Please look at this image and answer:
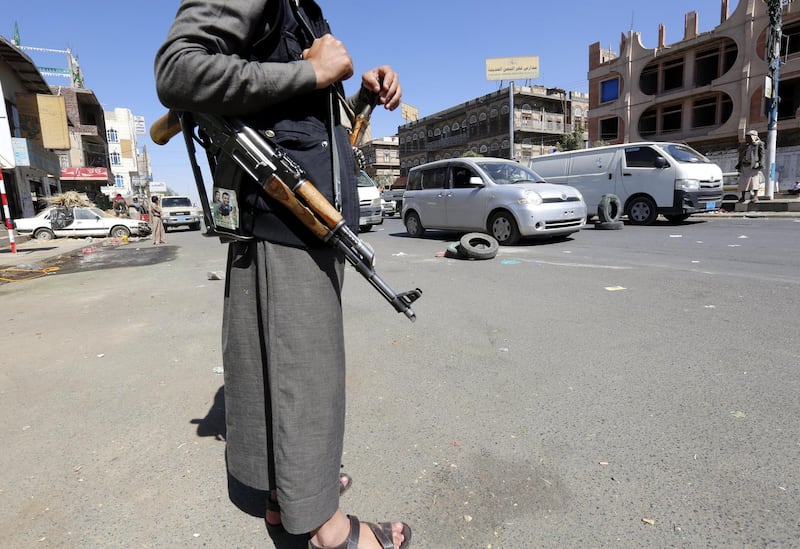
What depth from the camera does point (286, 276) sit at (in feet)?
4.38

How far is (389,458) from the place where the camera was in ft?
6.48

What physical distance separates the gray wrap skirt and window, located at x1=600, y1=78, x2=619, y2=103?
43236 mm

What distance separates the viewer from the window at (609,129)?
126 ft

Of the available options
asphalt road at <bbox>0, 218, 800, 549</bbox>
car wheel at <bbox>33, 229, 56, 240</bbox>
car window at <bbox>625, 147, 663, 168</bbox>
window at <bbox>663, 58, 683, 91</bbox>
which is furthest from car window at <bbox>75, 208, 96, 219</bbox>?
window at <bbox>663, 58, 683, 91</bbox>

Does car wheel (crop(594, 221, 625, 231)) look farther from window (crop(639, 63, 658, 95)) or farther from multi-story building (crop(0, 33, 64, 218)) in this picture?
window (crop(639, 63, 658, 95))

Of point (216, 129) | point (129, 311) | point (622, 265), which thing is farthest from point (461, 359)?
point (622, 265)

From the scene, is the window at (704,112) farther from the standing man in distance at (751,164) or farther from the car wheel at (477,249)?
the car wheel at (477,249)

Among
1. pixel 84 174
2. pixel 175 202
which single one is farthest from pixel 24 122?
pixel 84 174

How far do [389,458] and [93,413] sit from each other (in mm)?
1657

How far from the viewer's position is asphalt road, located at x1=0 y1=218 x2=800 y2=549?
1585 mm

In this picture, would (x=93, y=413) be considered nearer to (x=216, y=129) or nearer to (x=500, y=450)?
(x=216, y=129)

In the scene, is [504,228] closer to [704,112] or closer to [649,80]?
[704,112]

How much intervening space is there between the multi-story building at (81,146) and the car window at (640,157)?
3749cm

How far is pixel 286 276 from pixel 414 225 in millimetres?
10012
